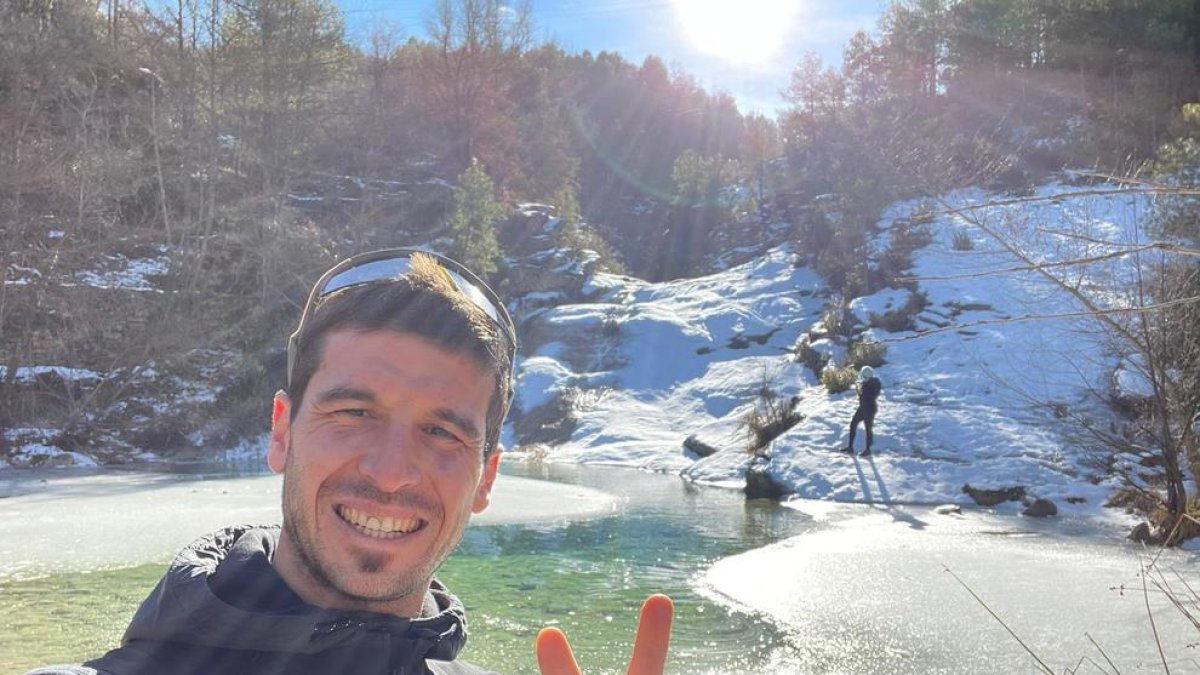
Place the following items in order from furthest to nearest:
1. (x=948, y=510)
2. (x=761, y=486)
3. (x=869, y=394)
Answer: (x=869, y=394) < (x=761, y=486) < (x=948, y=510)

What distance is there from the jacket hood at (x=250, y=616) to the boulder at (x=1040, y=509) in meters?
10.8

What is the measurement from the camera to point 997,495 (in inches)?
448

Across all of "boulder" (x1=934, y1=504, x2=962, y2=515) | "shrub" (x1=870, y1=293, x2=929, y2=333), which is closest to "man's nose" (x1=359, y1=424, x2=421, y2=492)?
"boulder" (x1=934, y1=504, x2=962, y2=515)

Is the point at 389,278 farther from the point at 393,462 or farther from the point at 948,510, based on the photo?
the point at 948,510

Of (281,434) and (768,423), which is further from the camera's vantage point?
(768,423)

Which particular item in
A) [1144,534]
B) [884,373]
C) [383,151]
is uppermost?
[383,151]

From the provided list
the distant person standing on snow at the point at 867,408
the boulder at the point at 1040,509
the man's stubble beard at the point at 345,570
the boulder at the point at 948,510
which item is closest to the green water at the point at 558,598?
the boulder at the point at 948,510

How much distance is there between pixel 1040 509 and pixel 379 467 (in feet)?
35.7

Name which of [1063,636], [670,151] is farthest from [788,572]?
[670,151]

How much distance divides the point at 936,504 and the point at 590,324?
1494 cm

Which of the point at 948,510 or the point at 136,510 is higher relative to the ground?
the point at 136,510

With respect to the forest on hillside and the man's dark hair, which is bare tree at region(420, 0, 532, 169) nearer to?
the forest on hillside

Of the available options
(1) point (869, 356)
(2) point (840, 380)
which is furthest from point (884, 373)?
(2) point (840, 380)

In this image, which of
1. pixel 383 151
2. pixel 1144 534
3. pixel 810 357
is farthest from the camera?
pixel 383 151
